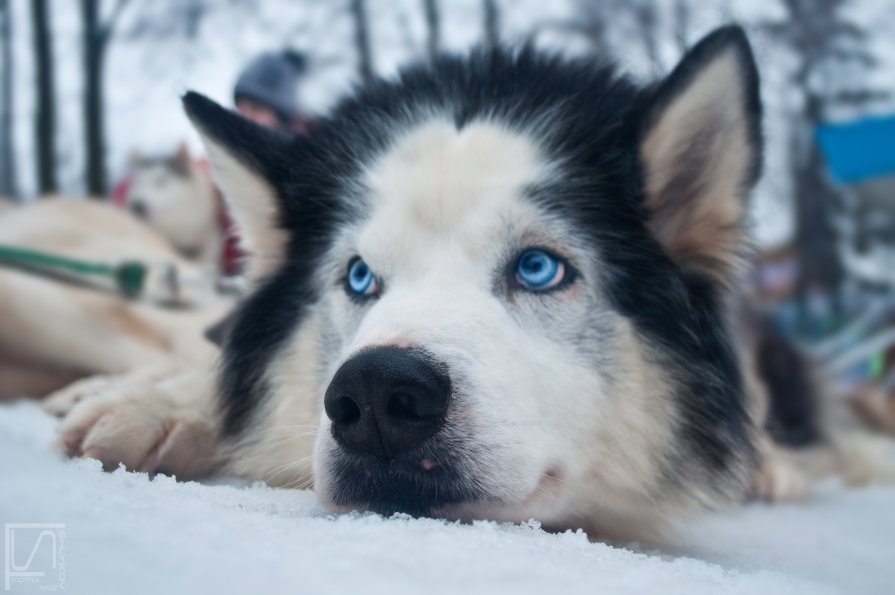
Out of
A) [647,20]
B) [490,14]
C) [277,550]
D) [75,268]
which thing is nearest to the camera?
[277,550]

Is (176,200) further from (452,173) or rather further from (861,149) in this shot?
(452,173)

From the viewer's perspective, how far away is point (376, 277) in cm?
166

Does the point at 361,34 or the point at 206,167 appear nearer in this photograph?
the point at 206,167

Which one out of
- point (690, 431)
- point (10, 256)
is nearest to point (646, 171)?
point (690, 431)

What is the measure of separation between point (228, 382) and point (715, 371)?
1.22 m

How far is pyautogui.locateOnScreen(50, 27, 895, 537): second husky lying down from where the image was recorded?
1.28 metres

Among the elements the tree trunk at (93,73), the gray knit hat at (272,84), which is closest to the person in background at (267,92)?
the gray knit hat at (272,84)

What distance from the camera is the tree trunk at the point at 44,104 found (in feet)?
15.7

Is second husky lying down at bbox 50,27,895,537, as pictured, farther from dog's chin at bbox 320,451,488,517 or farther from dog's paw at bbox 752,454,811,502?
dog's paw at bbox 752,454,811,502

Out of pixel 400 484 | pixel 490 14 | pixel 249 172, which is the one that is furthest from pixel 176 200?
pixel 400 484

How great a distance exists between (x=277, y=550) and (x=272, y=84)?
172 inches

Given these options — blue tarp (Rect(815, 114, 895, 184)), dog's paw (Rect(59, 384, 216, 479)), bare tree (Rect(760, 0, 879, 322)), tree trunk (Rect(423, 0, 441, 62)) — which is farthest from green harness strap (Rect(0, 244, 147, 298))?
bare tree (Rect(760, 0, 879, 322))

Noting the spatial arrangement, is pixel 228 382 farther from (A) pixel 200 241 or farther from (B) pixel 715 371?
(A) pixel 200 241

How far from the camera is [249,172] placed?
80.4 inches
